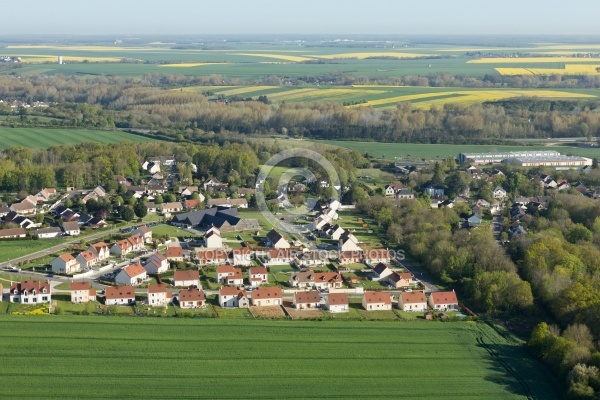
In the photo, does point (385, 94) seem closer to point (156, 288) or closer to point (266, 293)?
point (266, 293)

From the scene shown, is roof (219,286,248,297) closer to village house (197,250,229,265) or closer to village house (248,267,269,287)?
village house (248,267,269,287)

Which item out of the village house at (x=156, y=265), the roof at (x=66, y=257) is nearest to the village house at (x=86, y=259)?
the roof at (x=66, y=257)

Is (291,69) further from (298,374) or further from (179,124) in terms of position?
(298,374)

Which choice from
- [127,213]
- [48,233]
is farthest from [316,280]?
[48,233]

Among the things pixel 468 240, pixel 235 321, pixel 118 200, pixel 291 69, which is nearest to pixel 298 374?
pixel 235 321

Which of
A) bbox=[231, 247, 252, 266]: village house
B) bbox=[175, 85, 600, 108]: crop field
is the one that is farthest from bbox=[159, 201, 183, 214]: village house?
bbox=[175, 85, 600, 108]: crop field
